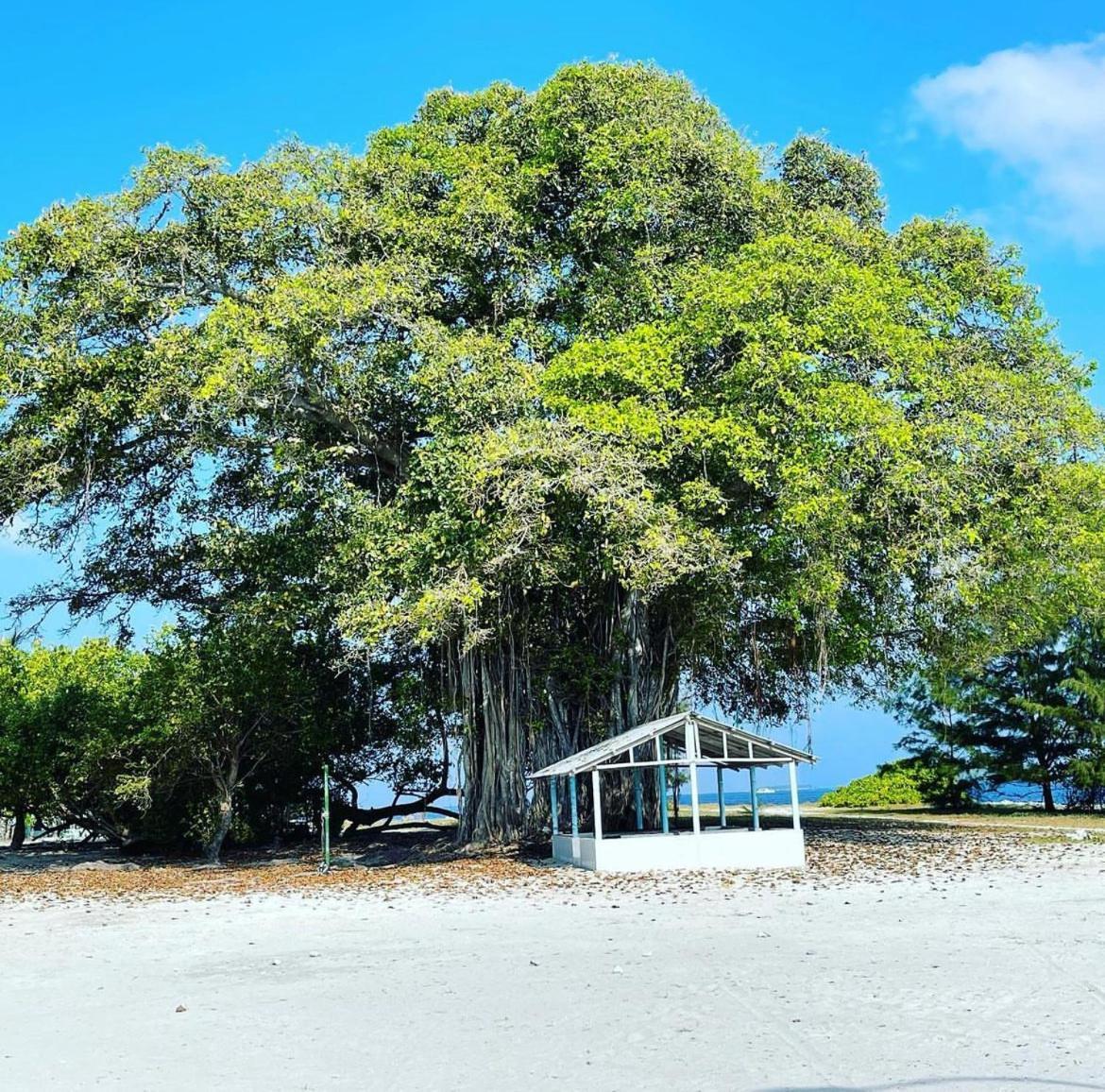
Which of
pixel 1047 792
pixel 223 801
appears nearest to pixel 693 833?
pixel 223 801

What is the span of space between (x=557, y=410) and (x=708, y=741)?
485cm

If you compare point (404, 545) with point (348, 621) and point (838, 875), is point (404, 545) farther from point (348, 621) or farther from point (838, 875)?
point (838, 875)

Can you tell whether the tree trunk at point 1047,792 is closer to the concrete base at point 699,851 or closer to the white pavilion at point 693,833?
the white pavilion at point 693,833

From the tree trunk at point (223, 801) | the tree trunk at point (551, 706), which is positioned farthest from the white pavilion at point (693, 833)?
the tree trunk at point (223, 801)

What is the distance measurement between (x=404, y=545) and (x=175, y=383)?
12.9 ft

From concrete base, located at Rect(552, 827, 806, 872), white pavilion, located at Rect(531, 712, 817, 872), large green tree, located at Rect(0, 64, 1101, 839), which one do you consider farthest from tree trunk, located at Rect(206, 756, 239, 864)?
concrete base, located at Rect(552, 827, 806, 872)

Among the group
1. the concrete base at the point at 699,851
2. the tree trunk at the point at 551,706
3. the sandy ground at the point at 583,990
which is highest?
the tree trunk at the point at 551,706

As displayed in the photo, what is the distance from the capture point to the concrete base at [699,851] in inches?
559

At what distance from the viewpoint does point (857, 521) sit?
47.1 feet

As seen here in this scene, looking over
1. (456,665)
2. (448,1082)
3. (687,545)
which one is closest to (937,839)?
(687,545)

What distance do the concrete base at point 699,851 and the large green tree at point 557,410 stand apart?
2.88m

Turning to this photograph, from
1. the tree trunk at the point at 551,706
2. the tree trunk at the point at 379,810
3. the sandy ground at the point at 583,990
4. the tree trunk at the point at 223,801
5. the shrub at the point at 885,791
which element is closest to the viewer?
the sandy ground at the point at 583,990

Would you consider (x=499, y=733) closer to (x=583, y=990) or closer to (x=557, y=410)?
(x=557, y=410)

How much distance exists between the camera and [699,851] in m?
14.3
